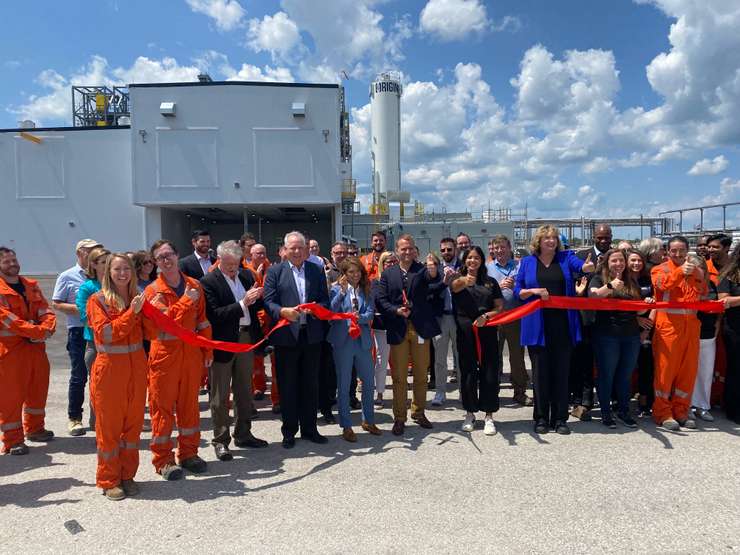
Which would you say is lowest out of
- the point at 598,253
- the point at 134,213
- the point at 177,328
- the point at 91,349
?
the point at 91,349

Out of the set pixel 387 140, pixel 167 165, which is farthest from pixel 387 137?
pixel 167 165

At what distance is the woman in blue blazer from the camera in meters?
5.07

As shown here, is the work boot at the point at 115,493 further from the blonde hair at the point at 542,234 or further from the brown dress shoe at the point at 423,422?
the blonde hair at the point at 542,234

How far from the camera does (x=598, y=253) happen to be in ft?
21.2

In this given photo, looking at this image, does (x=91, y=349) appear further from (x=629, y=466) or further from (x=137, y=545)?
(x=629, y=466)

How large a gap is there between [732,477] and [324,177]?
770 inches

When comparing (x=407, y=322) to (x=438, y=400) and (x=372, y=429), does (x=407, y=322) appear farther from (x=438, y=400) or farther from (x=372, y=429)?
(x=438, y=400)

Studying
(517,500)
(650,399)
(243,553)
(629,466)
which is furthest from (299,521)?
(650,399)


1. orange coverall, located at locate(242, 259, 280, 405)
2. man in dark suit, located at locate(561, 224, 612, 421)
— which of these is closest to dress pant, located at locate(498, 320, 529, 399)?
man in dark suit, located at locate(561, 224, 612, 421)

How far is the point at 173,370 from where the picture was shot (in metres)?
4.00

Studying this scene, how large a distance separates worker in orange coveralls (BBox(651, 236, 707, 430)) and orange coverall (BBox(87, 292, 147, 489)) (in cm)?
530

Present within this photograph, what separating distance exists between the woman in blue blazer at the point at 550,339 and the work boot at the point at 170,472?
3.60 metres

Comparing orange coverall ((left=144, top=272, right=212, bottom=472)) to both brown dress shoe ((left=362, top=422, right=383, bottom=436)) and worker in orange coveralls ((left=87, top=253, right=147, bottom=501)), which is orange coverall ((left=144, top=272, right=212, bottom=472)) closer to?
worker in orange coveralls ((left=87, top=253, right=147, bottom=501))

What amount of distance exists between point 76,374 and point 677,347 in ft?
22.0
